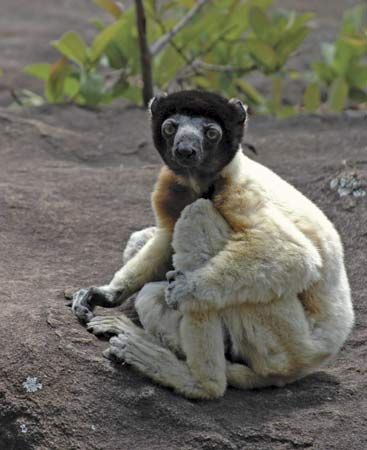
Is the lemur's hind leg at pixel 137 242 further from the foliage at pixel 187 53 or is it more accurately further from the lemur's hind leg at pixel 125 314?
the foliage at pixel 187 53

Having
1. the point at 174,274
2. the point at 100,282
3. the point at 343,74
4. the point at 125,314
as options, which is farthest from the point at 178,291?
the point at 343,74

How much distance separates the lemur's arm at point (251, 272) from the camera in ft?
17.7

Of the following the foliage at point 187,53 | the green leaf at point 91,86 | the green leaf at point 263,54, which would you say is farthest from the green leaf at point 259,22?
the green leaf at point 91,86

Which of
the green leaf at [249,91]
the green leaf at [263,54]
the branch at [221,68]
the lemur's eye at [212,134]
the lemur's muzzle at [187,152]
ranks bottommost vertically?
the green leaf at [249,91]

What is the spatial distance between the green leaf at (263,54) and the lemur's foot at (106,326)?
650 centimetres

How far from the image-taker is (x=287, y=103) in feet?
45.7

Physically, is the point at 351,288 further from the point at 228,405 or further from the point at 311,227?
the point at 228,405

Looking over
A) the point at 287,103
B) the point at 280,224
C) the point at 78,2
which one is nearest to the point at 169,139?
the point at 280,224

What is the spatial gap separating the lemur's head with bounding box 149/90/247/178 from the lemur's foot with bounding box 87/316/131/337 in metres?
1.09

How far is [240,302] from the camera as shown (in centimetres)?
547

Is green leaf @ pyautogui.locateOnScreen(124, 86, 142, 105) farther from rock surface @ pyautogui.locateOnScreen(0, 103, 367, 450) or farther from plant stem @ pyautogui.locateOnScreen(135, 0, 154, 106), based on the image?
rock surface @ pyautogui.locateOnScreen(0, 103, 367, 450)

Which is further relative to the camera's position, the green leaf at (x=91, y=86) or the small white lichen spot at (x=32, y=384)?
the green leaf at (x=91, y=86)

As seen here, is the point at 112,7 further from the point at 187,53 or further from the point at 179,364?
the point at 179,364

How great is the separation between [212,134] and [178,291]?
43.7 inches
